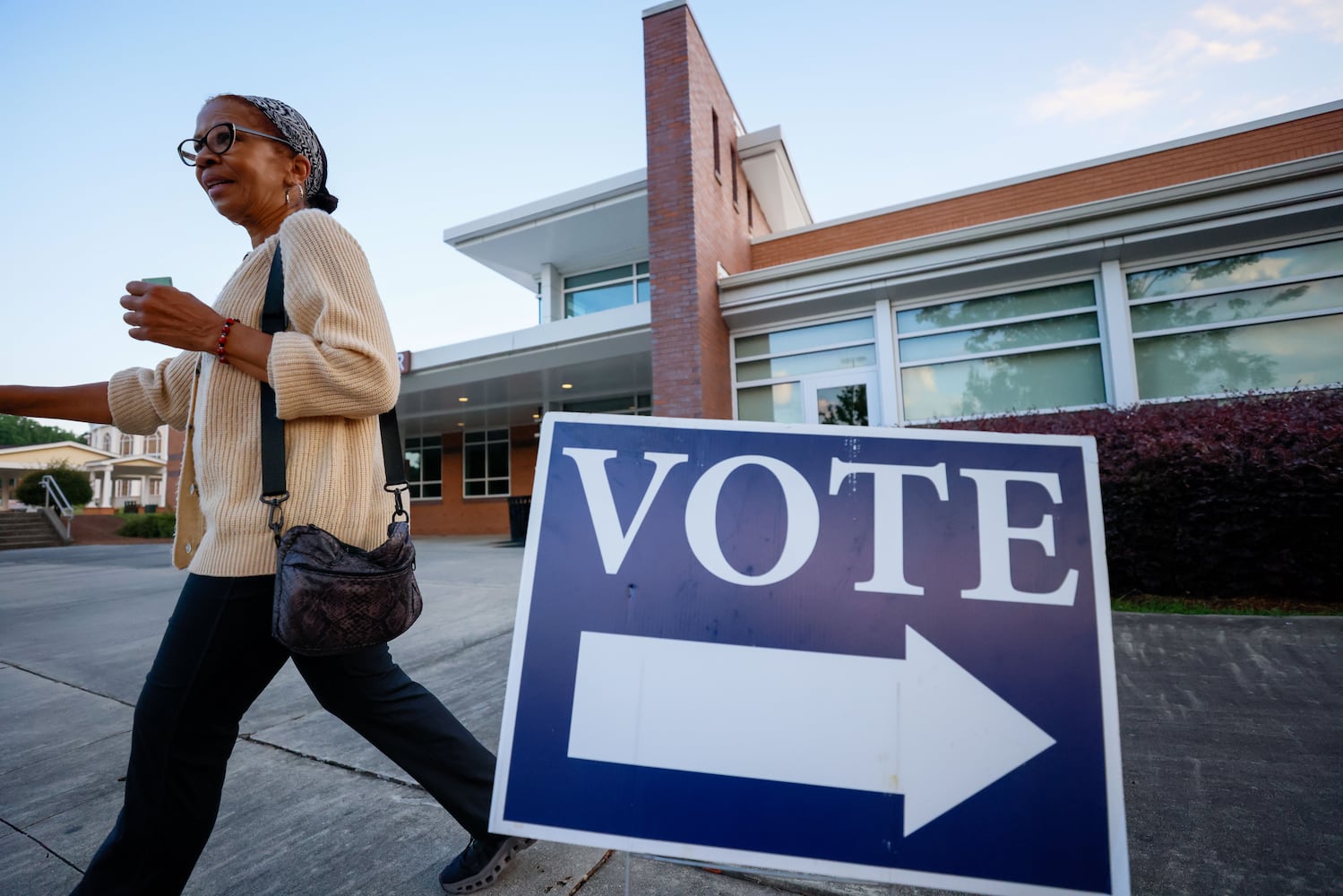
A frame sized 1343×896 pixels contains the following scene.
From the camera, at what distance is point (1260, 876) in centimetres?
169

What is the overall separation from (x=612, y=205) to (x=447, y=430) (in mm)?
9251

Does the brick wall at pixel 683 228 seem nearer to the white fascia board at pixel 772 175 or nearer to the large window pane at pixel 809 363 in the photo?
the large window pane at pixel 809 363

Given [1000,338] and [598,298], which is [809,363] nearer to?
[1000,338]

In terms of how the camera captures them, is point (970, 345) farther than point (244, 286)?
Yes

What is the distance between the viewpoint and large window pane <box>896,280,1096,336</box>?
28.7 feet

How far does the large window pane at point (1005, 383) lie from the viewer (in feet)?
28.4

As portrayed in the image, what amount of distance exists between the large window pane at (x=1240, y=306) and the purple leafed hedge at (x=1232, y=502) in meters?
3.10

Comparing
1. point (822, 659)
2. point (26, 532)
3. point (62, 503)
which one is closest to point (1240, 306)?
point (822, 659)

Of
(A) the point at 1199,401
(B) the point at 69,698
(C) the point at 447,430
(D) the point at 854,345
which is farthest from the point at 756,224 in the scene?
(B) the point at 69,698

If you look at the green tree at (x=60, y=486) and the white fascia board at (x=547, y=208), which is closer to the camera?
the white fascia board at (x=547, y=208)

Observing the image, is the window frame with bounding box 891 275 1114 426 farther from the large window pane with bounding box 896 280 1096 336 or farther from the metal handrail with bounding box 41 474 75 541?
the metal handrail with bounding box 41 474 75 541

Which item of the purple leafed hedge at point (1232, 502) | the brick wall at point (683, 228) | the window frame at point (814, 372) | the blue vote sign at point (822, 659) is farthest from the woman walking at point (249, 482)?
the window frame at point (814, 372)

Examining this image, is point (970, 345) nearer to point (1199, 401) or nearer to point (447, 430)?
point (1199, 401)

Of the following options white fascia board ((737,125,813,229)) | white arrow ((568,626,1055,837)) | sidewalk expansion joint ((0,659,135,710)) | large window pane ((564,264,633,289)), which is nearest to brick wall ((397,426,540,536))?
large window pane ((564,264,633,289))
